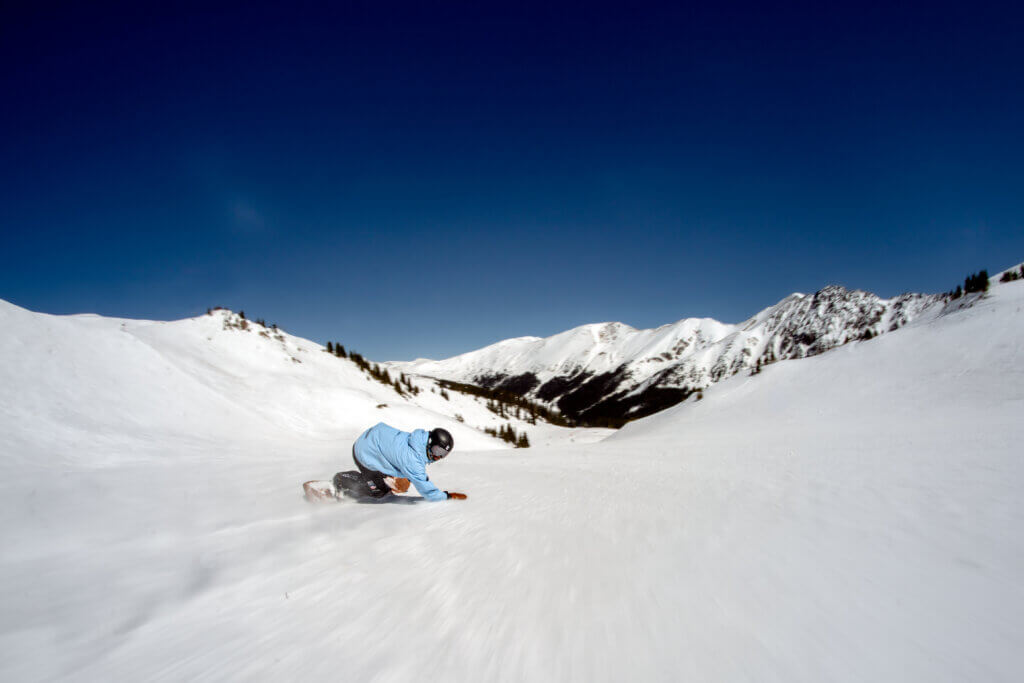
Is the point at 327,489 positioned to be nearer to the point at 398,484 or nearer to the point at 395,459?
the point at 398,484

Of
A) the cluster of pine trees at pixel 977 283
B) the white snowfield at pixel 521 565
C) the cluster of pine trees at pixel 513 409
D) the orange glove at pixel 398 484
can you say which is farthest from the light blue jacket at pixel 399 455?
the cluster of pine trees at pixel 513 409

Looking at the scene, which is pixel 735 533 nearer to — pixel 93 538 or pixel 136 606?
pixel 136 606

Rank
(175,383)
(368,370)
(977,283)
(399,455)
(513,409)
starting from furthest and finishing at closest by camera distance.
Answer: (513,409) → (368,370) → (977,283) → (175,383) → (399,455)

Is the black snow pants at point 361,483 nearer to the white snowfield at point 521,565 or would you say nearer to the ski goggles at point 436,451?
the white snowfield at point 521,565

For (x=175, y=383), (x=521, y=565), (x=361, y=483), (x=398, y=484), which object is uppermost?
(x=175, y=383)

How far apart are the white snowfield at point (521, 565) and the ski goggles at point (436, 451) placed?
851 millimetres

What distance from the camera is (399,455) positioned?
238 inches

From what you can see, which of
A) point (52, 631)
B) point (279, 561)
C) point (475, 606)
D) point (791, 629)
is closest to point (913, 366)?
point (791, 629)

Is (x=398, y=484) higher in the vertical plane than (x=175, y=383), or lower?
lower

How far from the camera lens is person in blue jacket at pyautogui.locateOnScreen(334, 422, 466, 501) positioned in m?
6.07

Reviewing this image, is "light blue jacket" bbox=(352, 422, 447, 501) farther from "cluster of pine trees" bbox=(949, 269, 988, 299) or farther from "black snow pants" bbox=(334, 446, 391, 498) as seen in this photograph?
"cluster of pine trees" bbox=(949, 269, 988, 299)

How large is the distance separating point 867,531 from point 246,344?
39603mm

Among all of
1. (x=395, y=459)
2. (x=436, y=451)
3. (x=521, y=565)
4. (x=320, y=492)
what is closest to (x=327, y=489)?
(x=320, y=492)

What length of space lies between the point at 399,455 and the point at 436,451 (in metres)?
0.56
